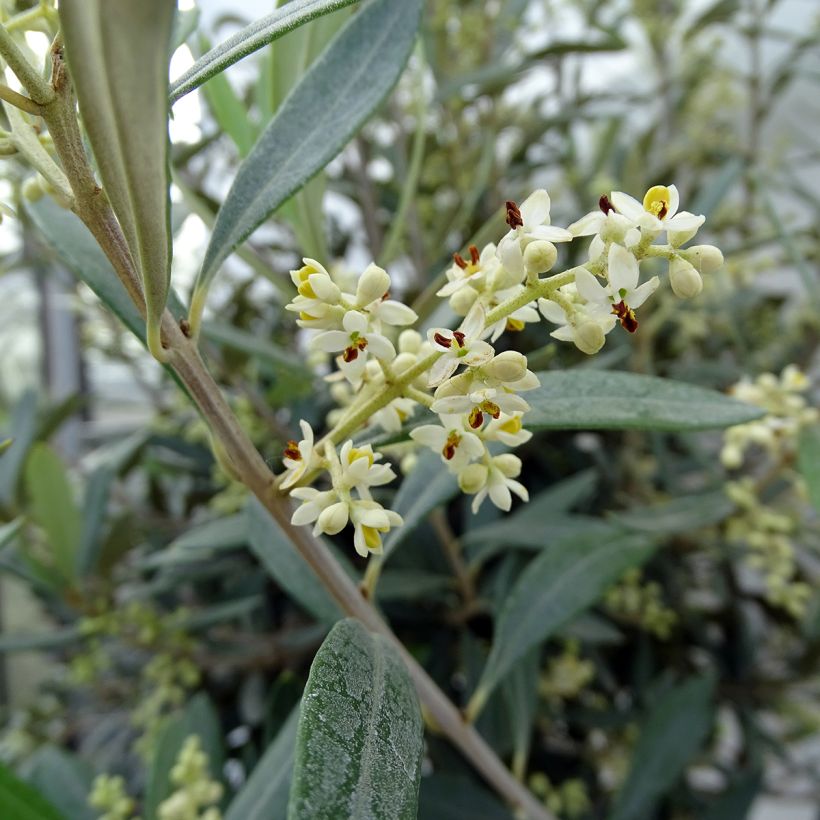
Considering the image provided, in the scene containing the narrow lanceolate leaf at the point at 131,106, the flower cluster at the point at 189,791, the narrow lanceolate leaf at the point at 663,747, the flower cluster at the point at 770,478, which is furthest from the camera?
the narrow lanceolate leaf at the point at 663,747

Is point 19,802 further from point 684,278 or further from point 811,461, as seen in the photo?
point 811,461

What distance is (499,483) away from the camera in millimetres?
381

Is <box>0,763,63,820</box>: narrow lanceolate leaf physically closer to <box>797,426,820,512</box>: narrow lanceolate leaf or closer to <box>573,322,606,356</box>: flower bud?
<box>573,322,606,356</box>: flower bud

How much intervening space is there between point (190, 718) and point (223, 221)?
21.4 inches

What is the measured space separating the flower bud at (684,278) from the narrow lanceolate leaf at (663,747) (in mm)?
694

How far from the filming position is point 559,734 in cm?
118

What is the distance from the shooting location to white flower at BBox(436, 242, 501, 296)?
13.1 inches

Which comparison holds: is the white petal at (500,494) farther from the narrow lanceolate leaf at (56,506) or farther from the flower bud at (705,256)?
the narrow lanceolate leaf at (56,506)

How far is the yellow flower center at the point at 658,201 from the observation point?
320 millimetres

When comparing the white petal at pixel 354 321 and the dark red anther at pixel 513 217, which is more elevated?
the dark red anther at pixel 513 217

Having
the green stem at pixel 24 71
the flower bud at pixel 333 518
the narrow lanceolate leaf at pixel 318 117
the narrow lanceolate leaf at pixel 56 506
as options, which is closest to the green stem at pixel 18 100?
the green stem at pixel 24 71

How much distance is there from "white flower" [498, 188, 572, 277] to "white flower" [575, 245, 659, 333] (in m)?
0.02

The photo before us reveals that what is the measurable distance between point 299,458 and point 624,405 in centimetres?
20

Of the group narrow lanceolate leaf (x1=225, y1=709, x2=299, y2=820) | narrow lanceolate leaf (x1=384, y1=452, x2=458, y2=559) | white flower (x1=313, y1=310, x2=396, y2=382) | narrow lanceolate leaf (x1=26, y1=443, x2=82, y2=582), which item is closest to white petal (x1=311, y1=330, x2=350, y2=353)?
white flower (x1=313, y1=310, x2=396, y2=382)
